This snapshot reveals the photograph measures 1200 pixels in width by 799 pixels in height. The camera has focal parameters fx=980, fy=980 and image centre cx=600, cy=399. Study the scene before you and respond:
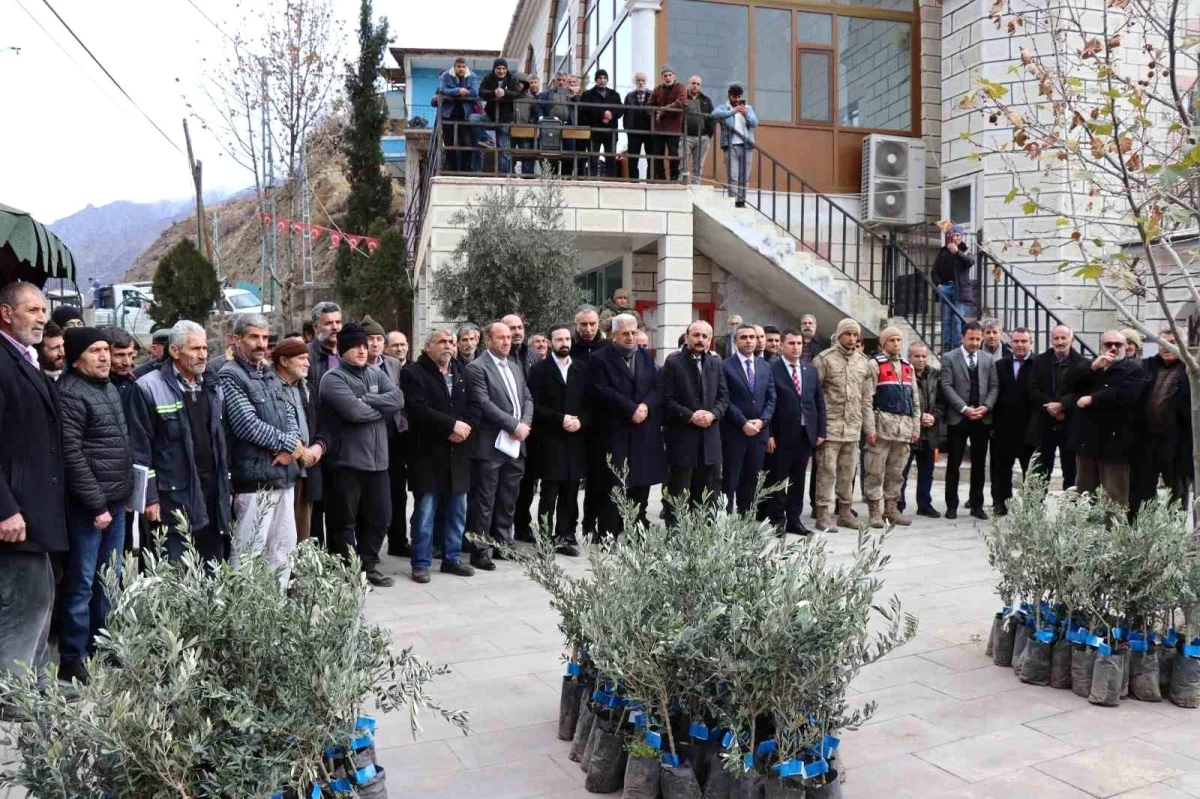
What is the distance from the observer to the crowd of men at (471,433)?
4.59 metres

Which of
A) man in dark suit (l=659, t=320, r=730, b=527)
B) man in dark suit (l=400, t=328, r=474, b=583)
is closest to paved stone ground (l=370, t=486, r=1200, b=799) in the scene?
man in dark suit (l=400, t=328, r=474, b=583)

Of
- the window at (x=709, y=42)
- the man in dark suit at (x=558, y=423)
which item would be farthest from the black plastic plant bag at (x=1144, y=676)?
the window at (x=709, y=42)

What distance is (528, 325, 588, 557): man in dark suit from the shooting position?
7777 mm

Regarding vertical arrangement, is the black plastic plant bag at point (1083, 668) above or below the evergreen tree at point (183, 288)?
below

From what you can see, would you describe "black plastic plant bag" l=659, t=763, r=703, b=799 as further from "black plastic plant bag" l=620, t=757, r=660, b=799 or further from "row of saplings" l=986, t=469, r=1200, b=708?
"row of saplings" l=986, t=469, r=1200, b=708

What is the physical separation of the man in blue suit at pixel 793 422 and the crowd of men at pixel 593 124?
5.08 meters

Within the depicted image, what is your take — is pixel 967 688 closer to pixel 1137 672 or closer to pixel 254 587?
pixel 1137 672

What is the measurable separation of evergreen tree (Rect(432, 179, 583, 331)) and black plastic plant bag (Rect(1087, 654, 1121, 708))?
8.05 m

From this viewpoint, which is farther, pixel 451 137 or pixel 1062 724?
pixel 451 137

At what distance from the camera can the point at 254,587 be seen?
296 cm

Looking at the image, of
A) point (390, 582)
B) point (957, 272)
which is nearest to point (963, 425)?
point (957, 272)

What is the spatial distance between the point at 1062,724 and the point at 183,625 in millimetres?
3575

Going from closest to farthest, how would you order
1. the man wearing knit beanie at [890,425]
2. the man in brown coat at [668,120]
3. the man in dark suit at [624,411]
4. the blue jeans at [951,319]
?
the man in dark suit at [624,411] < the man wearing knit beanie at [890,425] < the blue jeans at [951,319] < the man in brown coat at [668,120]

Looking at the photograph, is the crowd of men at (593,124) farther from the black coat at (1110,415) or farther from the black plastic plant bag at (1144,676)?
the black plastic plant bag at (1144,676)
